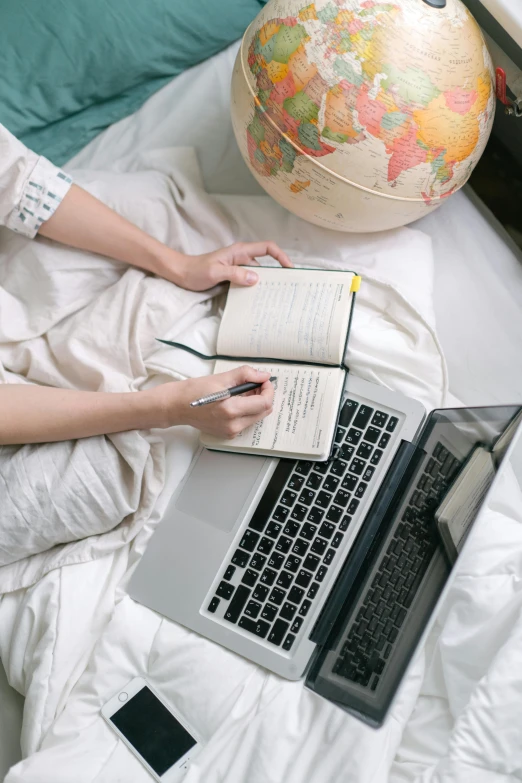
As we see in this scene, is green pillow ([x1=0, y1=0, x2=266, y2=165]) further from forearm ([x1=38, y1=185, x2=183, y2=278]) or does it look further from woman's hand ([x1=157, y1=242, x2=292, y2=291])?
woman's hand ([x1=157, y1=242, x2=292, y2=291])

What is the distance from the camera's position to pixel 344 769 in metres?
0.80

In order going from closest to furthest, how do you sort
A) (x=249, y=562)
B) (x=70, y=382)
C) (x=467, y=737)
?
(x=467, y=737)
(x=249, y=562)
(x=70, y=382)

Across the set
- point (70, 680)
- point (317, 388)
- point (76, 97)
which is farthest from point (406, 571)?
point (76, 97)

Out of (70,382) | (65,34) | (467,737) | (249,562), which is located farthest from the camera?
(65,34)

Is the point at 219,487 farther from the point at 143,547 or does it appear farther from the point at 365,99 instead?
A: the point at 365,99

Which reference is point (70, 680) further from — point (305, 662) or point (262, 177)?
point (262, 177)

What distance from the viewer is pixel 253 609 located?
886 mm

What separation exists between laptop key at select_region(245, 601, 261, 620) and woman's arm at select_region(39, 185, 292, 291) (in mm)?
490

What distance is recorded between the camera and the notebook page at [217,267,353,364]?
3.18 ft

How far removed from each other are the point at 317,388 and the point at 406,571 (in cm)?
29

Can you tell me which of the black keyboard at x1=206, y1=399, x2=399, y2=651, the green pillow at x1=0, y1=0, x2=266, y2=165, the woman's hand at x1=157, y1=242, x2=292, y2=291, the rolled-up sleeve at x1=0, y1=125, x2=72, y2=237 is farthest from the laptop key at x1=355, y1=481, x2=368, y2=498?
the green pillow at x1=0, y1=0, x2=266, y2=165

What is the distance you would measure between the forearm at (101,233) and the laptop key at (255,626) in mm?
556

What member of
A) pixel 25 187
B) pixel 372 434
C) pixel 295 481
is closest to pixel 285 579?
pixel 295 481

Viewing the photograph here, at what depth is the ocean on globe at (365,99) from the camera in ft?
2.68
